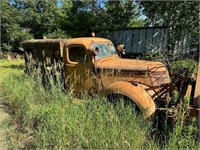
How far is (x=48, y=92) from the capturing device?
17.5 feet

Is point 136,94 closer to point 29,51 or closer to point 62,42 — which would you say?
point 62,42

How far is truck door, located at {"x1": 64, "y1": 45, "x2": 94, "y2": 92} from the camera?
560 centimetres

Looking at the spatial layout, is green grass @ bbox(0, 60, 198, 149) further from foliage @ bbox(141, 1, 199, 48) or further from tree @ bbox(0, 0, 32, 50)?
tree @ bbox(0, 0, 32, 50)

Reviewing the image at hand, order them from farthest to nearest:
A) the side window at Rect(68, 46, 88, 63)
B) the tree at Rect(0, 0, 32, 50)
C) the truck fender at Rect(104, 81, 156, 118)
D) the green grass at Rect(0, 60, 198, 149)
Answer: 1. the tree at Rect(0, 0, 32, 50)
2. the side window at Rect(68, 46, 88, 63)
3. the truck fender at Rect(104, 81, 156, 118)
4. the green grass at Rect(0, 60, 198, 149)

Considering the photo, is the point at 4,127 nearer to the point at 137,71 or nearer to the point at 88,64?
the point at 88,64

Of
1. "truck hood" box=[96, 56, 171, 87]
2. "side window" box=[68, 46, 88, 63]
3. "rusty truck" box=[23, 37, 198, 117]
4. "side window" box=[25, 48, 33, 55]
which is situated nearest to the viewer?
"rusty truck" box=[23, 37, 198, 117]

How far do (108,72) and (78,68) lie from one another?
2.39 ft

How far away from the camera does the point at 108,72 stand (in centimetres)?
535

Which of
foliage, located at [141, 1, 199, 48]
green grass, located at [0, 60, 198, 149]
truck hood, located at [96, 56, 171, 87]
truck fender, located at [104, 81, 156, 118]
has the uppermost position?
foliage, located at [141, 1, 199, 48]

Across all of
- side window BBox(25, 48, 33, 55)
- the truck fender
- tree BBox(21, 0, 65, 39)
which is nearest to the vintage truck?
the truck fender

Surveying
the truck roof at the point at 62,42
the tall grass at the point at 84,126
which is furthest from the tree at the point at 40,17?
the tall grass at the point at 84,126

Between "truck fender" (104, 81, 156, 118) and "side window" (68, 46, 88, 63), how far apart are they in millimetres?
1113

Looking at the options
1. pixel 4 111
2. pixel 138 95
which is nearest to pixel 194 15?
pixel 138 95

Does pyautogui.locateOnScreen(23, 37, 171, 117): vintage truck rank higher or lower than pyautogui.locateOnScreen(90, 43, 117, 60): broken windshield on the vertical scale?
lower
